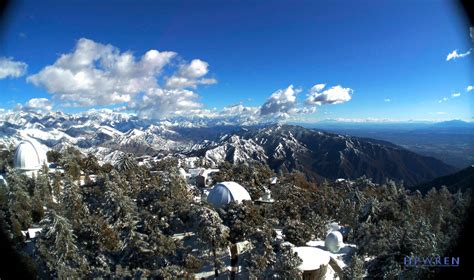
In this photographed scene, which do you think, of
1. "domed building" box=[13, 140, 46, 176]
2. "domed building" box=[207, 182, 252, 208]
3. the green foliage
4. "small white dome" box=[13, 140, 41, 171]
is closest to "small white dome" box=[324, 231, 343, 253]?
the green foliage

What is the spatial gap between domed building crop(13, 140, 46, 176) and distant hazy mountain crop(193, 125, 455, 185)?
9916 centimetres

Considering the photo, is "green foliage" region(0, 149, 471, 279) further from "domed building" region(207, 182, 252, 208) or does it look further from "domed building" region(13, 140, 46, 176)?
"domed building" region(13, 140, 46, 176)

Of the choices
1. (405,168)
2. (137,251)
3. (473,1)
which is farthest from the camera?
(405,168)

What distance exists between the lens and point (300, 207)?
2378 centimetres

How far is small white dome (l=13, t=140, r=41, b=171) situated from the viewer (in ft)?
104

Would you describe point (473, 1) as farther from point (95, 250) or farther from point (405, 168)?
point (405, 168)

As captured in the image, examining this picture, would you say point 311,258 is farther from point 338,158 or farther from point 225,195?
point 338,158

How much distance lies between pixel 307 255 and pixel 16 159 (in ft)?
105

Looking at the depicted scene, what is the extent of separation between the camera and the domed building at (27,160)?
3169cm

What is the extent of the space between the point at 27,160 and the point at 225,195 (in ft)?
77.7

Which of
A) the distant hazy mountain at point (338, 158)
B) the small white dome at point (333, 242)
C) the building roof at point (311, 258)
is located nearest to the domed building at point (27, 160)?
the building roof at point (311, 258)

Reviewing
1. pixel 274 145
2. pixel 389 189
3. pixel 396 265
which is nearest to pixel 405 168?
pixel 274 145

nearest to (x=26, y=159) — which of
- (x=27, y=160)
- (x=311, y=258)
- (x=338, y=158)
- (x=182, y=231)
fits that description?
(x=27, y=160)

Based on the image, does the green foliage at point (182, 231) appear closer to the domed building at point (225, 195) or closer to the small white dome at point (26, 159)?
the domed building at point (225, 195)
